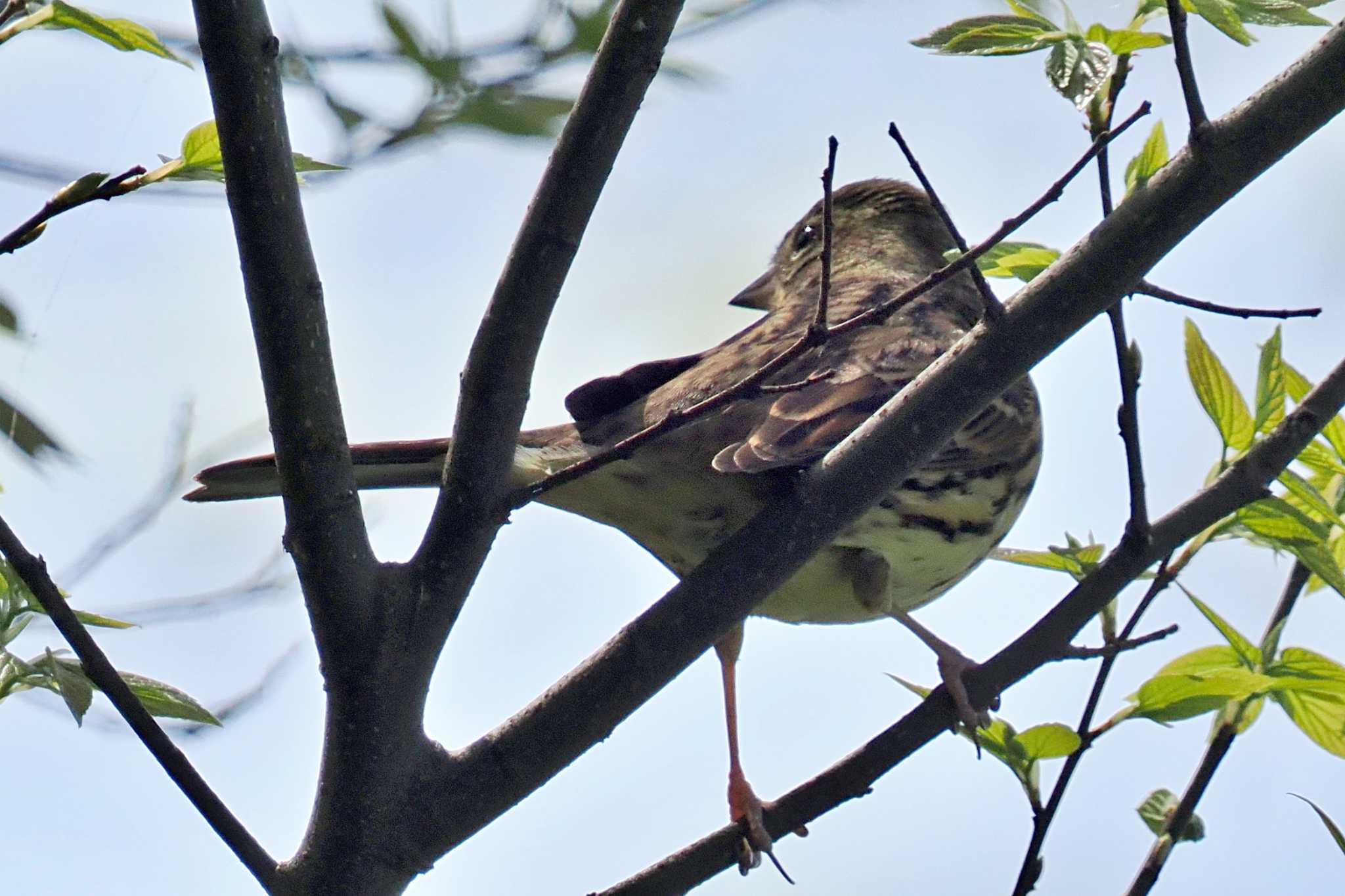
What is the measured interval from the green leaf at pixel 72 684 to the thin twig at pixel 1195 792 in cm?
187

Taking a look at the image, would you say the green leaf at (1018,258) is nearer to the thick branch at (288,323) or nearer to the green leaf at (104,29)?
the thick branch at (288,323)

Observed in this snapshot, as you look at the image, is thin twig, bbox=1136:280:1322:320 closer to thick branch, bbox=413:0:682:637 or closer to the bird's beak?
thick branch, bbox=413:0:682:637

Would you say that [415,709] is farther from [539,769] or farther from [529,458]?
[529,458]

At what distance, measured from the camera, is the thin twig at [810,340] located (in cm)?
214

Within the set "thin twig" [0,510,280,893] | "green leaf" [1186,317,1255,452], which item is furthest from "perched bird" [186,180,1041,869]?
"thin twig" [0,510,280,893]

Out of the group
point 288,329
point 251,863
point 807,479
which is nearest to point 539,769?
point 251,863

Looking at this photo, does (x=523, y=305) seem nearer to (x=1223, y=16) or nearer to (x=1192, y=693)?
(x=1223, y=16)

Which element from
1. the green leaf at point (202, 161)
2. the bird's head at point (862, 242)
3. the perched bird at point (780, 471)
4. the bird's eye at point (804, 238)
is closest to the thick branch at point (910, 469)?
the perched bird at point (780, 471)

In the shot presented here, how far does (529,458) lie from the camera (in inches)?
132

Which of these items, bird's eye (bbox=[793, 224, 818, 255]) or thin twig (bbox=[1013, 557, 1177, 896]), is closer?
thin twig (bbox=[1013, 557, 1177, 896])

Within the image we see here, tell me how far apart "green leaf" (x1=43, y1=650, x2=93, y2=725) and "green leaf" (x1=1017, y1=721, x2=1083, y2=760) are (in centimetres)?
159

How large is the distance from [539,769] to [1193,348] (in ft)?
4.64

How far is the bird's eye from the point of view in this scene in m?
5.08

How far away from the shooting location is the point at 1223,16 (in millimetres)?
2076
